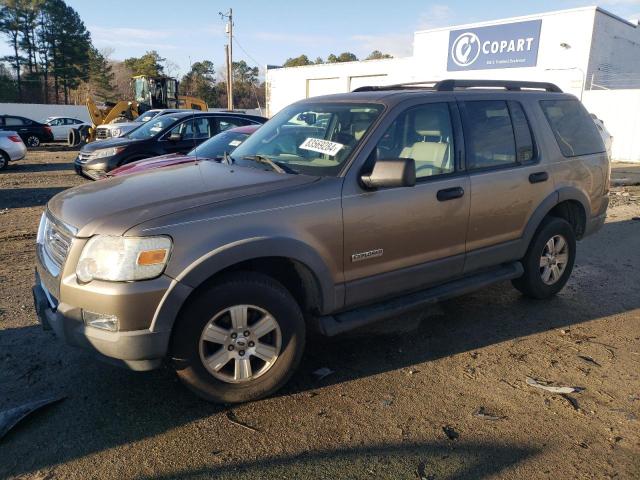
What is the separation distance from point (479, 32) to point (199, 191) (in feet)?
87.0

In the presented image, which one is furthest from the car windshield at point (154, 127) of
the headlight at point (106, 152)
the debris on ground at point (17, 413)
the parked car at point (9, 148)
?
the debris on ground at point (17, 413)

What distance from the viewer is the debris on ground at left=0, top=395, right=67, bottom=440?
2.93 meters

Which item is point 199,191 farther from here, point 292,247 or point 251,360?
point 251,360

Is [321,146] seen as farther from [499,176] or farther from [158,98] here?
[158,98]

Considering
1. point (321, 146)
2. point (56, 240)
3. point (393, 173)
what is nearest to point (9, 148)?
point (56, 240)

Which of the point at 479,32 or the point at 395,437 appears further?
the point at 479,32

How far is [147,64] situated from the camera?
2515 inches

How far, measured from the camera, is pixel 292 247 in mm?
3172

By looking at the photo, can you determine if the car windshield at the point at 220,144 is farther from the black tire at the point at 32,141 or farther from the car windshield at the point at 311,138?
the black tire at the point at 32,141

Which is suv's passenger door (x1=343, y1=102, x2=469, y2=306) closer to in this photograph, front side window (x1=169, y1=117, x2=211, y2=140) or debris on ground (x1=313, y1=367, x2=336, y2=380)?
debris on ground (x1=313, y1=367, x2=336, y2=380)

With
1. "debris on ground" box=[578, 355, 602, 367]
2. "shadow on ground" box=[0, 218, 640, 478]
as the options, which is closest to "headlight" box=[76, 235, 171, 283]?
"shadow on ground" box=[0, 218, 640, 478]

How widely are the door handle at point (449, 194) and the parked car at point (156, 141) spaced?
7.34 metres

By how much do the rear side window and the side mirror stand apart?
2.19 m

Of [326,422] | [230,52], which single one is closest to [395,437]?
[326,422]
